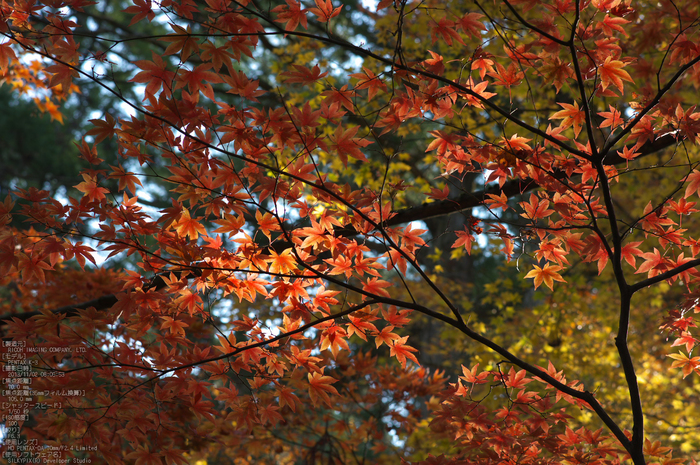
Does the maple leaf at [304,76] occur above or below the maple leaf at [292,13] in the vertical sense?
below

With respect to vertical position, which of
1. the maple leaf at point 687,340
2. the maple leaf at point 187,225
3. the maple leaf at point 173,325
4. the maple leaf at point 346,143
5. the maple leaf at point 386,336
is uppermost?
the maple leaf at point 346,143

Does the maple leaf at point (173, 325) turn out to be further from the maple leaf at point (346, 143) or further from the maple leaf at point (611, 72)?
the maple leaf at point (611, 72)

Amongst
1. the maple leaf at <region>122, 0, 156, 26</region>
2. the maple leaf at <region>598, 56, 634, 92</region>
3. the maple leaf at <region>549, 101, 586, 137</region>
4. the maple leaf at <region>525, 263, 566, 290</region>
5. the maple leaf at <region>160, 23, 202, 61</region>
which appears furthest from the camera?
the maple leaf at <region>525, 263, 566, 290</region>

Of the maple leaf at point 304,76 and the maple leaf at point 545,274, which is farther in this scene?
the maple leaf at point 545,274

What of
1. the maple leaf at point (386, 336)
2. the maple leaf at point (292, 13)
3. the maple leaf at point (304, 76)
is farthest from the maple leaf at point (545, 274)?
the maple leaf at point (292, 13)

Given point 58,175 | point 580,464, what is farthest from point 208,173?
point 58,175

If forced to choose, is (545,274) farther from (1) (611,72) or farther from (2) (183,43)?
(2) (183,43)

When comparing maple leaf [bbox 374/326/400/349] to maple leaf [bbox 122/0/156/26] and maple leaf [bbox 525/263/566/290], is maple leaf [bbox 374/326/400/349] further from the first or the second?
maple leaf [bbox 122/0/156/26]

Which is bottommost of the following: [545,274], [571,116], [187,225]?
[187,225]

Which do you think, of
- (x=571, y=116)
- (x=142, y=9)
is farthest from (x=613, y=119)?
(x=142, y=9)

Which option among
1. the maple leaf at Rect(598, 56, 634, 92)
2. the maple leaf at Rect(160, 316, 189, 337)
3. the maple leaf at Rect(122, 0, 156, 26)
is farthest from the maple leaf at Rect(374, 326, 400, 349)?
the maple leaf at Rect(122, 0, 156, 26)

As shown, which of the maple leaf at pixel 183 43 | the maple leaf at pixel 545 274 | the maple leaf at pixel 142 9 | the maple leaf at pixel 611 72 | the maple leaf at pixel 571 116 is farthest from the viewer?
the maple leaf at pixel 545 274

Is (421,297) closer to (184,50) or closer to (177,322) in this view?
(177,322)

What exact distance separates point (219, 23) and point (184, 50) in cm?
17
